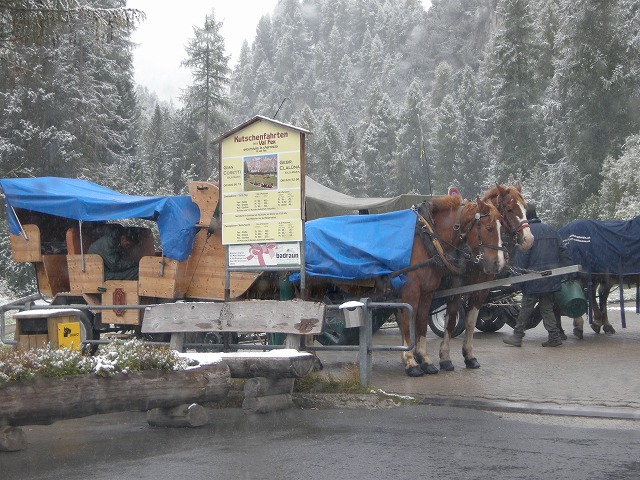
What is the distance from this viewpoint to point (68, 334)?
10.0m

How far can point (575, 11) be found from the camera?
43.1 m

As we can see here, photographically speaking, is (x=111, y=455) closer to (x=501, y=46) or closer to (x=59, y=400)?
(x=59, y=400)

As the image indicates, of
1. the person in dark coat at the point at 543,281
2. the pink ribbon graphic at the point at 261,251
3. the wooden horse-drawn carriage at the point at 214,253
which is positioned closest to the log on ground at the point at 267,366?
the pink ribbon graphic at the point at 261,251

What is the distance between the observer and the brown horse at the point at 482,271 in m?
11.8

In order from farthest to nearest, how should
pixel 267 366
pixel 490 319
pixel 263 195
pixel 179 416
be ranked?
pixel 490 319
pixel 263 195
pixel 267 366
pixel 179 416

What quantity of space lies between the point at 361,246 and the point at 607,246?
4783 mm

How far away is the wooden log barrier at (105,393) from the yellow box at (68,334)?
184 cm

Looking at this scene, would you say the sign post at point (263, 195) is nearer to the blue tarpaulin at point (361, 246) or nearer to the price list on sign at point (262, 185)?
the price list on sign at point (262, 185)

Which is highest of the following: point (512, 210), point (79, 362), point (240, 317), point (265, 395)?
point (512, 210)

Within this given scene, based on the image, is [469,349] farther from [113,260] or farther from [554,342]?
[113,260]

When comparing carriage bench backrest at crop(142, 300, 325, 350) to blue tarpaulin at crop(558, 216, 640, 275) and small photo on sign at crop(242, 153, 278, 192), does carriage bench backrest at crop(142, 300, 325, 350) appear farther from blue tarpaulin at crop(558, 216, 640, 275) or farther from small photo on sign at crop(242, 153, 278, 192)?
blue tarpaulin at crop(558, 216, 640, 275)

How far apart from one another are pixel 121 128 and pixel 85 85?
13.5 metres

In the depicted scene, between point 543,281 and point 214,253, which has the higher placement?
point 214,253

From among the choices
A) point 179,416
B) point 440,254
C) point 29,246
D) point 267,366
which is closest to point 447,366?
point 440,254
